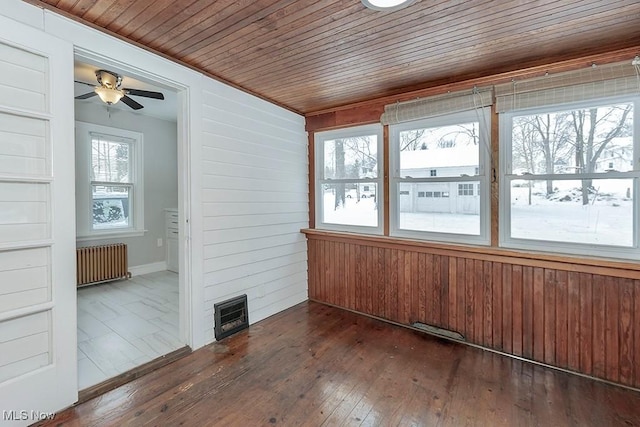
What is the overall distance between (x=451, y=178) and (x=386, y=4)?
5.64 feet

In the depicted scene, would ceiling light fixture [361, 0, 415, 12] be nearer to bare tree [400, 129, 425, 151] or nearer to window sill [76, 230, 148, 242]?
bare tree [400, 129, 425, 151]

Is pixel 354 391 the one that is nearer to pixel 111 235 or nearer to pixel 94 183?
pixel 111 235

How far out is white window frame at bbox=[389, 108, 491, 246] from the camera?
265cm

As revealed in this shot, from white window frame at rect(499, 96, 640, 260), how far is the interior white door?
319 cm

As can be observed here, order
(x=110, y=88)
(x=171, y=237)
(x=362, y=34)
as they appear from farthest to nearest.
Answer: (x=171, y=237) → (x=110, y=88) → (x=362, y=34)

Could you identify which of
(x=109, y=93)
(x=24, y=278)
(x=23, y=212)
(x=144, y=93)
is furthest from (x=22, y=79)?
(x=144, y=93)

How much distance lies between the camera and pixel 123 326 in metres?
2.94

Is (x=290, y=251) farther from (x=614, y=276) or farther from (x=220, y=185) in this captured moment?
(x=614, y=276)

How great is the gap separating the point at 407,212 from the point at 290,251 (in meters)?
1.46

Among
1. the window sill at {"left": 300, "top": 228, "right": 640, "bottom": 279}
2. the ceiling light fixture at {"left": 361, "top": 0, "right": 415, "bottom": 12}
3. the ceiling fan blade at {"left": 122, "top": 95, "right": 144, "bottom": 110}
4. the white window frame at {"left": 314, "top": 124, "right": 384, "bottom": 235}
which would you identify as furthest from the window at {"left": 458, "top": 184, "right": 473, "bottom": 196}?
the ceiling fan blade at {"left": 122, "top": 95, "right": 144, "bottom": 110}

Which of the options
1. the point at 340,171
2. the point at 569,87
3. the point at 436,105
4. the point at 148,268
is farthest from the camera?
the point at 148,268

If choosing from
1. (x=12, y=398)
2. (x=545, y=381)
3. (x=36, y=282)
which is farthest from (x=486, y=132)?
(x=12, y=398)

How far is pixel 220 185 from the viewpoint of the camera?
2799 millimetres

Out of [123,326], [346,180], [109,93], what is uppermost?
[109,93]
